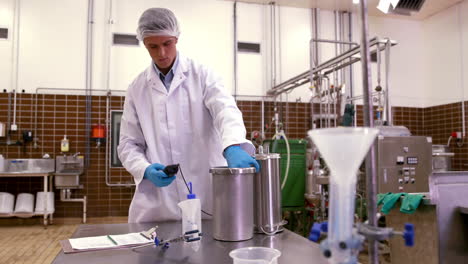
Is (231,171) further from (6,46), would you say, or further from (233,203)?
(6,46)

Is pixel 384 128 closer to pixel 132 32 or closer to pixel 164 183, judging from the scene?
Result: pixel 164 183

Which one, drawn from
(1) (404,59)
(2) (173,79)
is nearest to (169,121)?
(2) (173,79)

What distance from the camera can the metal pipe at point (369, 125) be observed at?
0.52m

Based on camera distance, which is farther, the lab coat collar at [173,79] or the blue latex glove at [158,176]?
the lab coat collar at [173,79]

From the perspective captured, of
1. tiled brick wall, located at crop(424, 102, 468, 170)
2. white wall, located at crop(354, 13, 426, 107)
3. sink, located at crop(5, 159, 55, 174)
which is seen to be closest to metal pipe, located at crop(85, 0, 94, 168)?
sink, located at crop(5, 159, 55, 174)

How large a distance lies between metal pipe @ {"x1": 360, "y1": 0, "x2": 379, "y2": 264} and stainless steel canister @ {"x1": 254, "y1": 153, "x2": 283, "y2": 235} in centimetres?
66

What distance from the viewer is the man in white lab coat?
1480 mm

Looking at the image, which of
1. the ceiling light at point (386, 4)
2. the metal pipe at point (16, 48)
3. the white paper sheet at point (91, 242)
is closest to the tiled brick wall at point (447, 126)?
the ceiling light at point (386, 4)

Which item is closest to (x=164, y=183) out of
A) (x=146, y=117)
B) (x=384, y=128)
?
(x=146, y=117)

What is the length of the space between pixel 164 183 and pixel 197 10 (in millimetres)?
4395

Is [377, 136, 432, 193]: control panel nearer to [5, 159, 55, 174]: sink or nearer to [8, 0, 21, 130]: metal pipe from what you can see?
[5, 159, 55, 174]: sink

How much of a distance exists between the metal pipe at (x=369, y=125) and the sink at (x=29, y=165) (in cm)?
482

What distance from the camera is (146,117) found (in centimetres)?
158

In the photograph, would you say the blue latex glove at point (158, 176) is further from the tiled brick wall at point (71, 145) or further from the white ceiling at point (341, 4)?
the white ceiling at point (341, 4)
